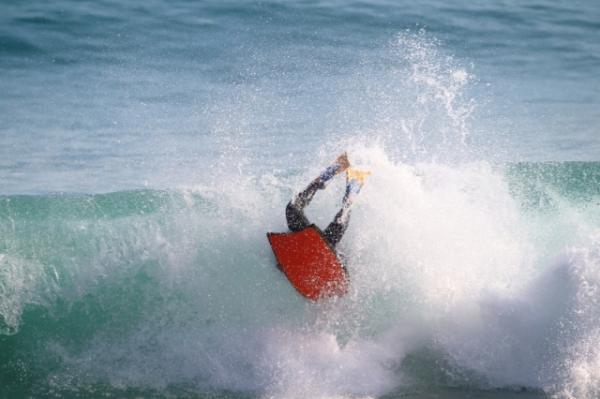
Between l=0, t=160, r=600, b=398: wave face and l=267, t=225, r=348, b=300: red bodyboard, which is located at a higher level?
l=267, t=225, r=348, b=300: red bodyboard

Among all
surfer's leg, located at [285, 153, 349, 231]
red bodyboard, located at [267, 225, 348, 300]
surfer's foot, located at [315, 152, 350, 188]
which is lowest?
red bodyboard, located at [267, 225, 348, 300]

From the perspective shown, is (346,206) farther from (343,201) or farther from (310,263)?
(310,263)

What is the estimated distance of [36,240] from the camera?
10289 millimetres

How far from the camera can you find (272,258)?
9750 millimetres

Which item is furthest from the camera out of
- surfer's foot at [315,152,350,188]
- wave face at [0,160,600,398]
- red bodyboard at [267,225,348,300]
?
wave face at [0,160,600,398]

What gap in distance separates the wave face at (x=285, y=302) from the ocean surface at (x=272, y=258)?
2cm

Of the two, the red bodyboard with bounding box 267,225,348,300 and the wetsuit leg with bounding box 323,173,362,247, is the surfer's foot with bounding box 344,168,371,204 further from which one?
the red bodyboard with bounding box 267,225,348,300

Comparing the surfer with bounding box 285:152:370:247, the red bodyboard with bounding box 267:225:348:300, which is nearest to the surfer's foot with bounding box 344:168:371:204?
the surfer with bounding box 285:152:370:247

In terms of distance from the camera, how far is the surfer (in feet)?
27.2

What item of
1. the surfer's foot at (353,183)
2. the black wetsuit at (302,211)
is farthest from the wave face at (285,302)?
the surfer's foot at (353,183)

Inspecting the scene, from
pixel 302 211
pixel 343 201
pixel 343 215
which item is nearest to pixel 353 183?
pixel 343 201

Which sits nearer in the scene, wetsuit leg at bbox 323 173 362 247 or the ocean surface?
wetsuit leg at bbox 323 173 362 247

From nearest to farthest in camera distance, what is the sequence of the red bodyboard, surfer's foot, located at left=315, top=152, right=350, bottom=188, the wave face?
the red bodyboard < surfer's foot, located at left=315, top=152, right=350, bottom=188 < the wave face

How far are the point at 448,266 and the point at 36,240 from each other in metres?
5.06
